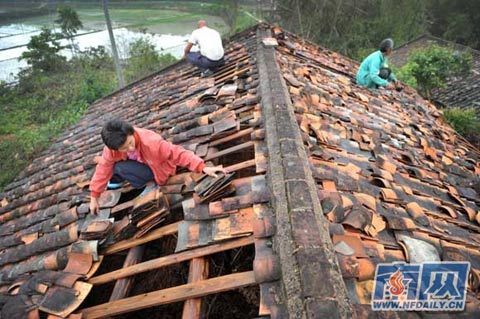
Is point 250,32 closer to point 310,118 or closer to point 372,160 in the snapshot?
point 310,118

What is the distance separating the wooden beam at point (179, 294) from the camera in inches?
56.0

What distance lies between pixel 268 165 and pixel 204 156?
699 mm

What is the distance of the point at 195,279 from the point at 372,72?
4800mm

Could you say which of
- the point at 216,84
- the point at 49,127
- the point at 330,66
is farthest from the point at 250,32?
the point at 49,127

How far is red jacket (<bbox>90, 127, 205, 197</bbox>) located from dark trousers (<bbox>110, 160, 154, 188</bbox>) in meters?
0.06

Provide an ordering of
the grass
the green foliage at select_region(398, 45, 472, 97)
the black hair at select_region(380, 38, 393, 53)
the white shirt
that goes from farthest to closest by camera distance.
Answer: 1. the grass
2. the green foliage at select_region(398, 45, 472, 97)
3. the black hair at select_region(380, 38, 393, 53)
4. the white shirt

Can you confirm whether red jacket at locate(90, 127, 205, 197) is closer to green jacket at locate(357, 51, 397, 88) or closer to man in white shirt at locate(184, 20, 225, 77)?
man in white shirt at locate(184, 20, 225, 77)

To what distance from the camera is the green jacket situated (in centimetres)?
515

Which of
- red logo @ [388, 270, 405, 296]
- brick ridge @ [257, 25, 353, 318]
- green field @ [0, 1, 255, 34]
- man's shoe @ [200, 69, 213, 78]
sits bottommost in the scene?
green field @ [0, 1, 255, 34]

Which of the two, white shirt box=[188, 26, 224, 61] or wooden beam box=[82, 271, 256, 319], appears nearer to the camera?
wooden beam box=[82, 271, 256, 319]

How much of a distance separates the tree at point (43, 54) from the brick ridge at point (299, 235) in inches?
1059

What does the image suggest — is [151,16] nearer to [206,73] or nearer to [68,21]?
[68,21]

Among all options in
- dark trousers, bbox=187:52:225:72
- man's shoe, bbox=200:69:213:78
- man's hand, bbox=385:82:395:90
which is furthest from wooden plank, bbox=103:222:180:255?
man's hand, bbox=385:82:395:90

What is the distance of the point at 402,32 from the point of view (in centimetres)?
2527
